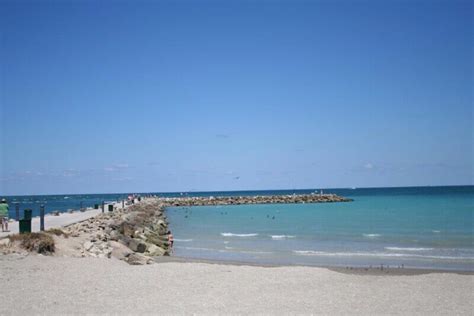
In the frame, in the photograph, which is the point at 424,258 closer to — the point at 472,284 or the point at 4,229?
the point at 472,284

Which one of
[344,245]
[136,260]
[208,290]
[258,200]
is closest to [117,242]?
[136,260]

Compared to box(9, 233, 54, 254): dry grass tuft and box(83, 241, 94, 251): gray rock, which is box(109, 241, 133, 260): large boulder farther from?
box(9, 233, 54, 254): dry grass tuft

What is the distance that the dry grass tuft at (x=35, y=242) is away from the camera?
1386 centimetres

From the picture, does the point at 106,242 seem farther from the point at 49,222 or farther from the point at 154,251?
the point at 49,222

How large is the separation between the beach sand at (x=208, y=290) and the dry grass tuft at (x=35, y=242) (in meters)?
0.93

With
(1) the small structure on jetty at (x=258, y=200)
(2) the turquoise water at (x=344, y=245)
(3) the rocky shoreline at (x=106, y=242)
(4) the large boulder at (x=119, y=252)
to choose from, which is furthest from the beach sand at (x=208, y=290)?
(1) the small structure on jetty at (x=258, y=200)

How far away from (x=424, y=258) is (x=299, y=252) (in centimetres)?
518

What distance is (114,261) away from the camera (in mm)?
13992

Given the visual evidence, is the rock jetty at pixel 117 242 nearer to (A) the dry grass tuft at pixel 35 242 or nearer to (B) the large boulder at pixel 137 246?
(B) the large boulder at pixel 137 246

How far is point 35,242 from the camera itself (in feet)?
46.0

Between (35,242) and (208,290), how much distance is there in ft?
21.9

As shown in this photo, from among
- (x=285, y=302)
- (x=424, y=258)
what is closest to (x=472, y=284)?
(x=285, y=302)

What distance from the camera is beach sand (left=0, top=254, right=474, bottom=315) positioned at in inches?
336

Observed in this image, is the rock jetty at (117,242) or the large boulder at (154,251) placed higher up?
the rock jetty at (117,242)
